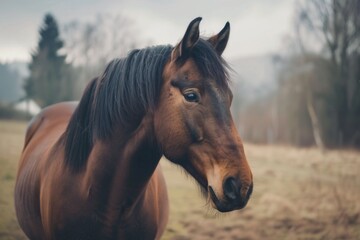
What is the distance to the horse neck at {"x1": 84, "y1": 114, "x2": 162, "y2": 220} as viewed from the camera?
2.08m

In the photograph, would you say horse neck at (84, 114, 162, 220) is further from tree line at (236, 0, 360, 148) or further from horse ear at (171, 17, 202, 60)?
tree line at (236, 0, 360, 148)

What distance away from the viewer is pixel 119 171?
211cm

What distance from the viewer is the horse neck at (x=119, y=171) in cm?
208

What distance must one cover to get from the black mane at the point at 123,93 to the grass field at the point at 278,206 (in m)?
2.99

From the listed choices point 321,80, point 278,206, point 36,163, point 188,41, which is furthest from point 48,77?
point 188,41

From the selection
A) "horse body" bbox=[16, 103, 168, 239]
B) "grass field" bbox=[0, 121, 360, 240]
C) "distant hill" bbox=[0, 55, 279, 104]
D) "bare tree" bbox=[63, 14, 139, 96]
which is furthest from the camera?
"bare tree" bbox=[63, 14, 139, 96]

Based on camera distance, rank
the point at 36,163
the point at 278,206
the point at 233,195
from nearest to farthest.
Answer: the point at 233,195, the point at 36,163, the point at 278,206

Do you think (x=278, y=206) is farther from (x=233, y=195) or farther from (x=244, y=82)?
(x=244, y=82)

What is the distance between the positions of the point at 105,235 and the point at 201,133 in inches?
38.0

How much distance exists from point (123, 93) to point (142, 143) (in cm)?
34

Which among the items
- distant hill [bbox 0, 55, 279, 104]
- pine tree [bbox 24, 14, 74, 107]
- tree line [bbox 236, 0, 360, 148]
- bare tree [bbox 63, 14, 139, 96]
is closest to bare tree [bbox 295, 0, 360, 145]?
tree line [bbox 236, 0, 360, 148]

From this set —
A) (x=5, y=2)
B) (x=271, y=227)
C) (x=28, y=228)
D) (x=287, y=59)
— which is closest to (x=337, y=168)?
(x=271, y=227)

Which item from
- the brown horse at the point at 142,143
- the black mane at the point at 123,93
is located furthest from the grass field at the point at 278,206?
the black mane at the point at 123,93

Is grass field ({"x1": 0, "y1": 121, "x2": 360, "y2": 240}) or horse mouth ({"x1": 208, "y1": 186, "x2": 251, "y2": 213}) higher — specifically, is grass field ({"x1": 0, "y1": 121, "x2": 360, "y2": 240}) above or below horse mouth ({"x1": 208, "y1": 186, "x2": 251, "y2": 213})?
below
